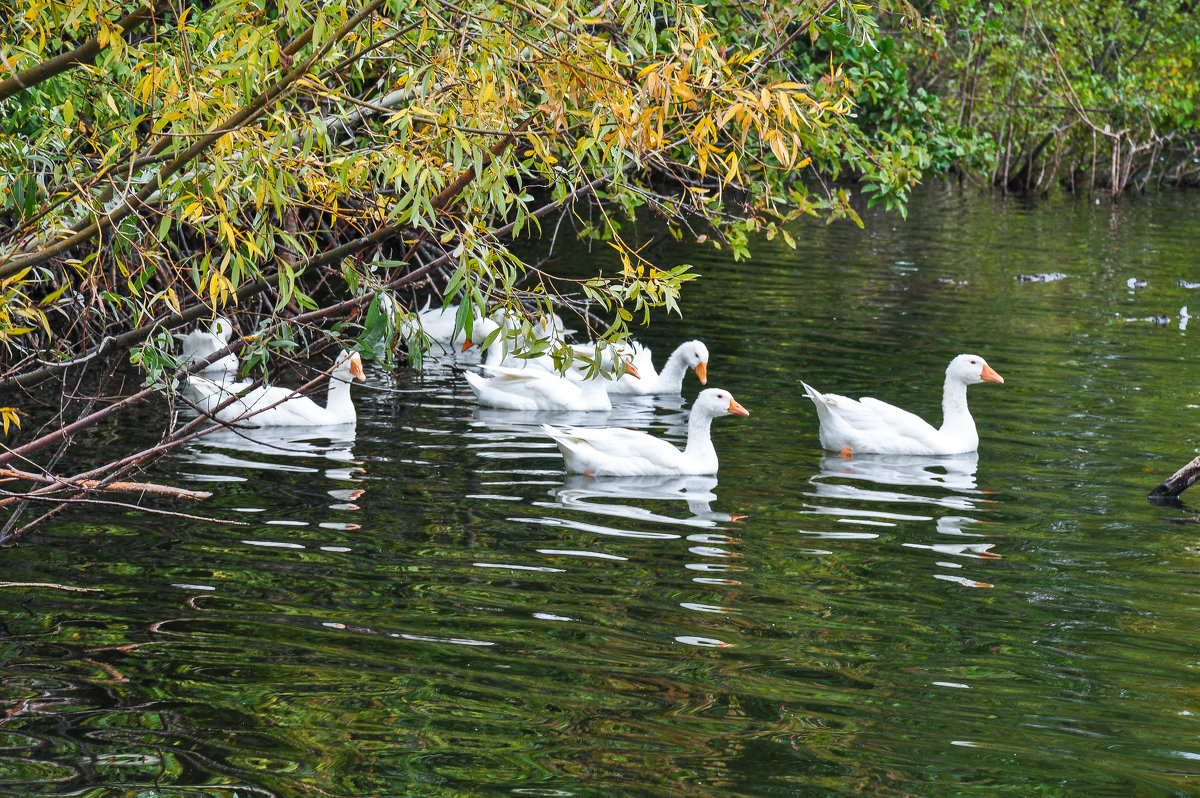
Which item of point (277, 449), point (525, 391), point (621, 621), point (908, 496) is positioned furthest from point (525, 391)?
point (621, 621)

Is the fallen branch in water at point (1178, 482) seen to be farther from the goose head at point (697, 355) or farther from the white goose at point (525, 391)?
the white goose at point (525, 391)

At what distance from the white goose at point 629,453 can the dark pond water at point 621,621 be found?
0.44ft

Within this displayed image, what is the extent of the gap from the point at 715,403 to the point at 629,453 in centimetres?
83

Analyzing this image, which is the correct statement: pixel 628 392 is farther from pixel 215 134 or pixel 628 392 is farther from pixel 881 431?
pixel 215 134

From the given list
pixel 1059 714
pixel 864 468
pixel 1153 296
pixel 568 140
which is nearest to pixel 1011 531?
pixel 864 468

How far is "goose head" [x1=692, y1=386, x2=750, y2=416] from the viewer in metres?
10.8

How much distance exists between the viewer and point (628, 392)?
14.3 metres

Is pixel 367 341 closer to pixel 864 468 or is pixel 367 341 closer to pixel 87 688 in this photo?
pixel 87 688

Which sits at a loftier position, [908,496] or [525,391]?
[525,391]

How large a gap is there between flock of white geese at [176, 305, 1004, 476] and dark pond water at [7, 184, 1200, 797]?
195 mm

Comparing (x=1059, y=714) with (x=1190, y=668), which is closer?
(x=1059, y=714)

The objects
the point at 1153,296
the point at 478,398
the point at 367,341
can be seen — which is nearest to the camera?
the point at 367,341

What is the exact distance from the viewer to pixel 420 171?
5375 millimetres

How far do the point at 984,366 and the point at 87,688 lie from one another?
A: 8437mm
